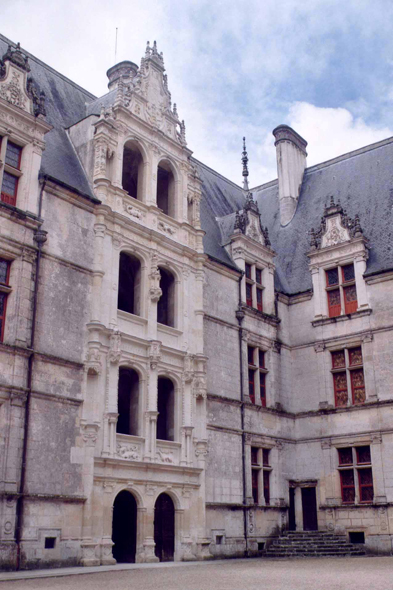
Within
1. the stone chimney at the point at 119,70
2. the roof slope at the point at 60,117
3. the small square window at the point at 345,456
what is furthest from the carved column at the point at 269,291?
the stone chimney at the point at 119,70

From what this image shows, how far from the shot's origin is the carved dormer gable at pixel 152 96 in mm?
22469

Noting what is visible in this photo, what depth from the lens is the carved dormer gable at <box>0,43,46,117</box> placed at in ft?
60.7

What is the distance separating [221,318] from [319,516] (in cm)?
809

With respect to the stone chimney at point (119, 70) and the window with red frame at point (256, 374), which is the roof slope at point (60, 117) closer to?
the stone chimney at point (119, 70)

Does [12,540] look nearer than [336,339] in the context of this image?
Yes

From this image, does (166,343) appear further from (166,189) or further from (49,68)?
(49,68)

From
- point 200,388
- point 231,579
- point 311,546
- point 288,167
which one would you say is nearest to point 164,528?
point 200,388

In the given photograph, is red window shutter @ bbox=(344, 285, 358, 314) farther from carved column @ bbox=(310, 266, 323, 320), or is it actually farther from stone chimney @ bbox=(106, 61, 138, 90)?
stone chimney @ bbox=(106, 61, 138, 90)

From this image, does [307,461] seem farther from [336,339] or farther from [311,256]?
[311,256]

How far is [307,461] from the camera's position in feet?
82.1

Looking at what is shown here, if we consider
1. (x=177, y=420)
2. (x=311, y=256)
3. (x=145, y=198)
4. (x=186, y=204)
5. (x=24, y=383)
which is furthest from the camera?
(x=311, y=256)

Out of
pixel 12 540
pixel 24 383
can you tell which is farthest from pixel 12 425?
pixel 12 540

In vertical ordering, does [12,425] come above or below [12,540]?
above

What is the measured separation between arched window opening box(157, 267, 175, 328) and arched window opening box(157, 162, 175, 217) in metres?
2.35
